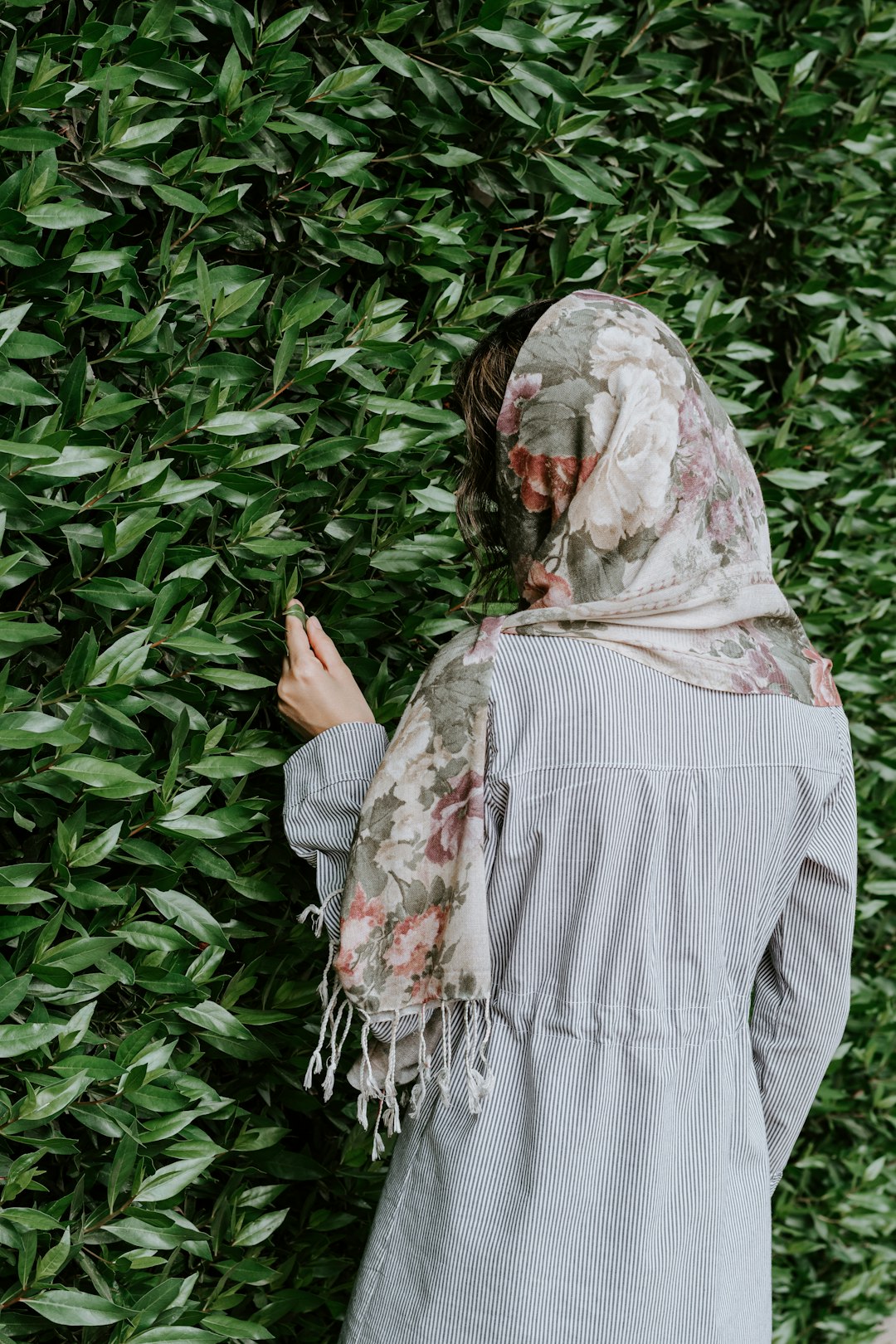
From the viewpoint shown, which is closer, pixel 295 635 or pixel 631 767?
pixel 631 767

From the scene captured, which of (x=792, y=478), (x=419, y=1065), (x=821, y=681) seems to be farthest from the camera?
(x=792, y=478)

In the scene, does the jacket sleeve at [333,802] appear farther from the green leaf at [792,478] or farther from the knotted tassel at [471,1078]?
the green leaf at [792,478]

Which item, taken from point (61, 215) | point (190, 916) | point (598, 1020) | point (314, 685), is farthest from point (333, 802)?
point (61, 215)

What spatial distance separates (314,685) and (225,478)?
305mm

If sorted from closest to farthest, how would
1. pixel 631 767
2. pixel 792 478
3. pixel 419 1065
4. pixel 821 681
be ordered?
pixel 631 767 < pixel 419 1065 < pixel 821 681 < pixel 792 478

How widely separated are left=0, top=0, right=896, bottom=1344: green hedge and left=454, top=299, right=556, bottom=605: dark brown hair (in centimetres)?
16

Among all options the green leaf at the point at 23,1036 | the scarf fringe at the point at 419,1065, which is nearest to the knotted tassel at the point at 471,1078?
the scarf fringe at the point at 419,1065

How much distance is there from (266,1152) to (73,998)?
0.55 m

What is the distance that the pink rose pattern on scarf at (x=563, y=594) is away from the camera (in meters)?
1.36

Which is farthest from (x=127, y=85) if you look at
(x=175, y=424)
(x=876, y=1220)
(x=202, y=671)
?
(x=876, y=1220)

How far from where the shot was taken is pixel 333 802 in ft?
4.86

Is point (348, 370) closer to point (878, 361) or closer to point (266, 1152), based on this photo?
point (266, 1152)

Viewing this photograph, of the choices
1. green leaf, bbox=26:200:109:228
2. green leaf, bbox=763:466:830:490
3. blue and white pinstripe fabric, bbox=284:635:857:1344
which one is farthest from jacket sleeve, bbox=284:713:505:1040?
green leaf, bbox=763:466:830:490

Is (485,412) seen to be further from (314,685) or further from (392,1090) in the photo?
(392,1090)
